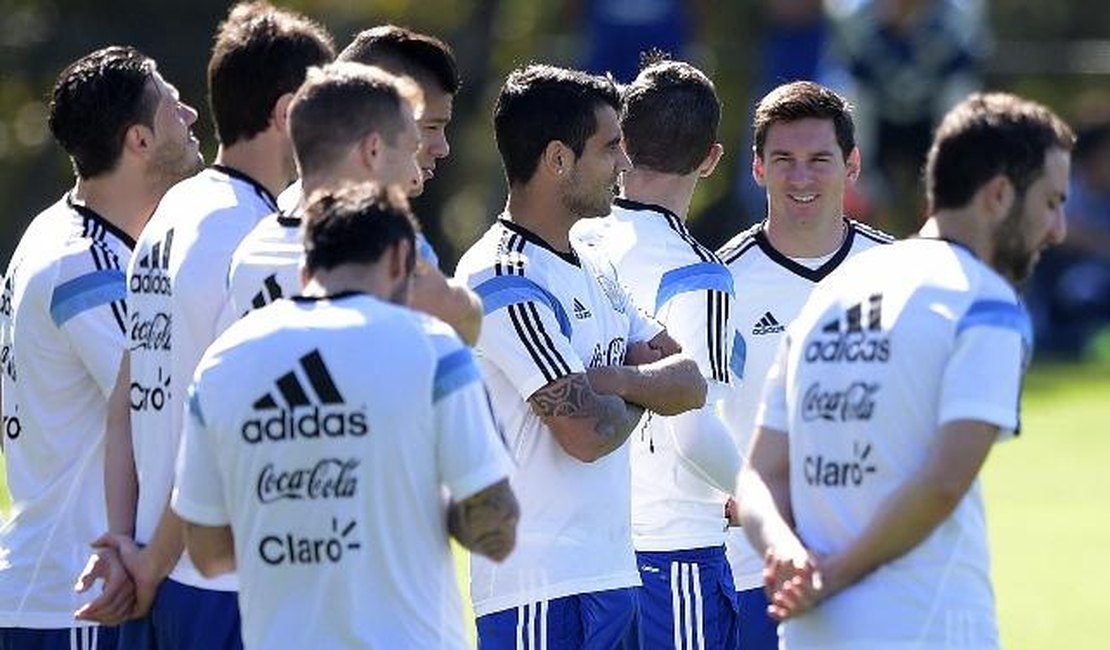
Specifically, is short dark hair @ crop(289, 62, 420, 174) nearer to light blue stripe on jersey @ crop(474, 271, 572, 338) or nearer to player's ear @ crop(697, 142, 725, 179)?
light blue stripe on jersey @ crop(474, 271, 572, 338)

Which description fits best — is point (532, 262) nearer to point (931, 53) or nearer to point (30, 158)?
point (931, 53)

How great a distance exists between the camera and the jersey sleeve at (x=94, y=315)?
7.02 metres

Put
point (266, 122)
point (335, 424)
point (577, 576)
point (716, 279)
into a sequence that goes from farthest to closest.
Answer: point (716, 279) < point (577, 576) < point (266, 122) < point (335, 424)

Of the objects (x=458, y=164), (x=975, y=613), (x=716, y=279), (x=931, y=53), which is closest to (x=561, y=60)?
(x=458, y=164)

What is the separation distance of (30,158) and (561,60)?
5827 mm

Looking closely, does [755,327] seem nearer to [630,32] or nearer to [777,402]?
[777,402]

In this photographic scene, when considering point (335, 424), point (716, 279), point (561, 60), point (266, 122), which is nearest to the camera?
point (335, 424)

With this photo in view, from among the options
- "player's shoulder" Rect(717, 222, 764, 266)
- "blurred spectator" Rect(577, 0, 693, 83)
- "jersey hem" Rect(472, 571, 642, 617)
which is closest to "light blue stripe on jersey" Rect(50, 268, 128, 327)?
"jersey hem" Rect(472, 571, 642, 617)

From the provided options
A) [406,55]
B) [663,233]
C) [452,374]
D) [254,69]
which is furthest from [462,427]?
[663,233]

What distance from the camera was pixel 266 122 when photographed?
267 inches

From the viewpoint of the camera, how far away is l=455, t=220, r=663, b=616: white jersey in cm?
714

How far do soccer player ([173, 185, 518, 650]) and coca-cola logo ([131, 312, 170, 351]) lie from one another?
34.7 inches

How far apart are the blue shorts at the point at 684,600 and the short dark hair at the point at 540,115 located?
4.83 ft

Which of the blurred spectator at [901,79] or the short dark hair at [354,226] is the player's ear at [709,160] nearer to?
the short dark hair at [354,226]
